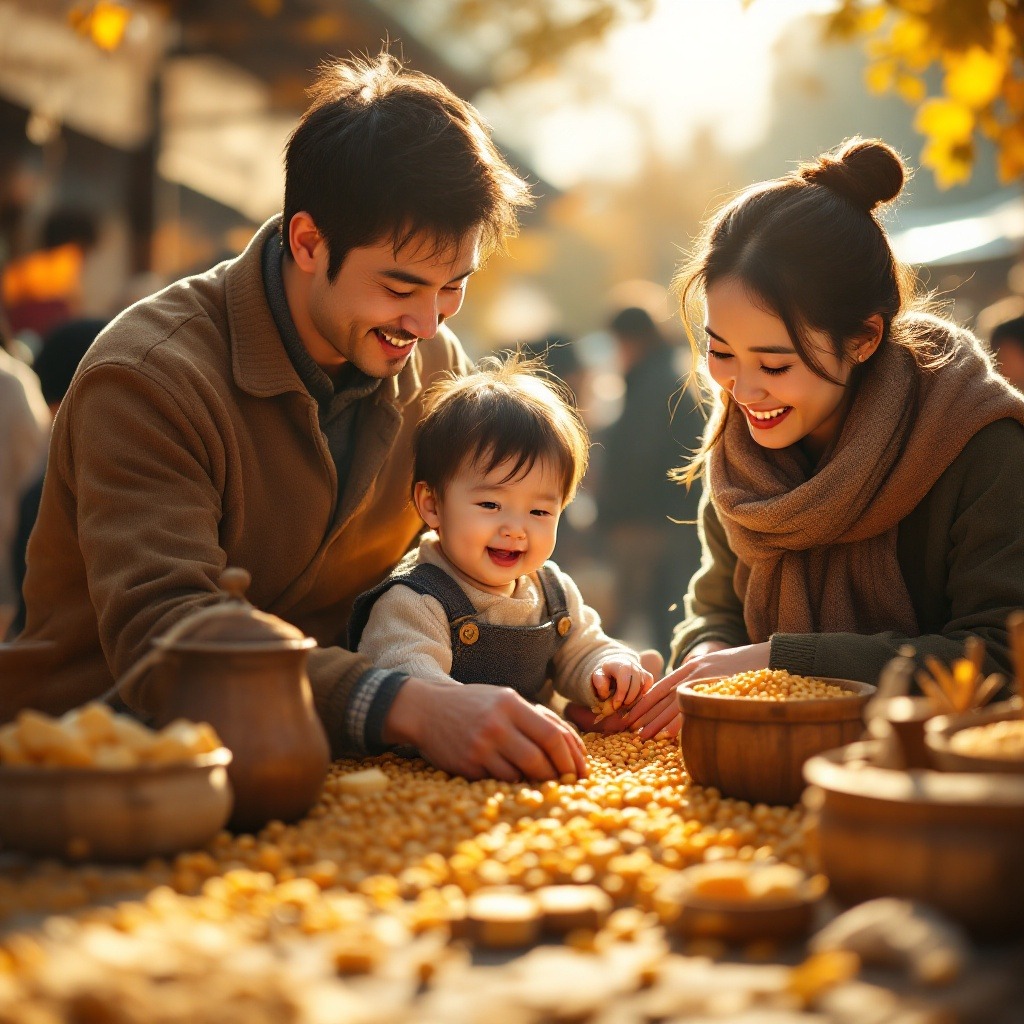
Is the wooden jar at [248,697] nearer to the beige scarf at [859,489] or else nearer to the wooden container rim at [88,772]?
the wooden container rim at [88,772]

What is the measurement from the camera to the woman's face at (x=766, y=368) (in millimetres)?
2707

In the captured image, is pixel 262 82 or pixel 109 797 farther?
pixel 262 82

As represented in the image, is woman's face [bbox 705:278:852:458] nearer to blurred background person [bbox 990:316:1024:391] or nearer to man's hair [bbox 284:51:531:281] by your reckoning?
man's hair [bbox 284:51:531:281]

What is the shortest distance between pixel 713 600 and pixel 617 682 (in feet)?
1.43

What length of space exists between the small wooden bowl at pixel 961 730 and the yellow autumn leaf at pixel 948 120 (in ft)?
5.16

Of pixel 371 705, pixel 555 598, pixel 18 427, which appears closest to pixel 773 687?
pixel 371 705

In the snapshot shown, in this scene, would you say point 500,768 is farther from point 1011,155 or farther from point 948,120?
point 1011,155

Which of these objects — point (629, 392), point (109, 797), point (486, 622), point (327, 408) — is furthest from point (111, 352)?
point (629, 392)

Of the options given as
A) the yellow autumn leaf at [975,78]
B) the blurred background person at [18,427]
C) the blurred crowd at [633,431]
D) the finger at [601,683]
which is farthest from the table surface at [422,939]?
the blurred crowd at [633,431]

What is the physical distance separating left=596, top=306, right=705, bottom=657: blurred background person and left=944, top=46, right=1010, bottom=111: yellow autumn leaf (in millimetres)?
4296

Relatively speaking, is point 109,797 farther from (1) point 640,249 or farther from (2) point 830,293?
(1) point 640,249

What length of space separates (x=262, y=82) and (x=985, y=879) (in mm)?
8181

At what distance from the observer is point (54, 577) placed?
112 inches

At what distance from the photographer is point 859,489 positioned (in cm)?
268
